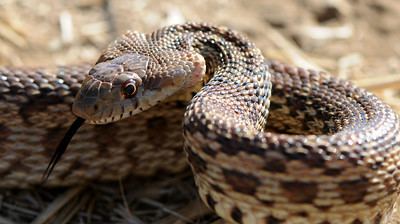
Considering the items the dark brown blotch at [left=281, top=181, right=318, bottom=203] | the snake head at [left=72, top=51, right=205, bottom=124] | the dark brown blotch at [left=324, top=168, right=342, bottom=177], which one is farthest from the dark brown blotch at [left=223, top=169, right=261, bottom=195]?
the snake head at [left=72, top=51, right=205, bottom=124]

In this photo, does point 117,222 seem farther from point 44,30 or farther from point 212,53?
point 44,30

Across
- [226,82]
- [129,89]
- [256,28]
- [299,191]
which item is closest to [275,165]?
[299,191]

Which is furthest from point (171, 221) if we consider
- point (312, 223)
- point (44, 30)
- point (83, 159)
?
point (44, 30)

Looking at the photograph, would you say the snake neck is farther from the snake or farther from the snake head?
the snake head

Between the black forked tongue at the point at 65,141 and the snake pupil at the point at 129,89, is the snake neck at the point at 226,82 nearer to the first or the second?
the snake pupil at the point at 129,89

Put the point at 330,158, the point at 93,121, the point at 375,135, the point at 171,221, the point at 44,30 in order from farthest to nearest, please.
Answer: the point at 44,30
the point at 171,221
the point at 93,121
the point at 375,135
the point at 330,158

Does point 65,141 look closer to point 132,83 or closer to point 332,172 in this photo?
point 132,83
